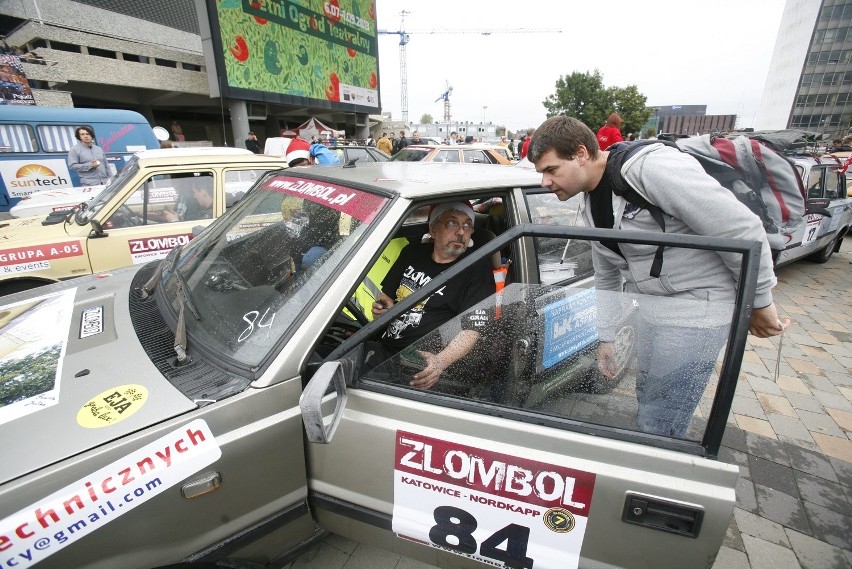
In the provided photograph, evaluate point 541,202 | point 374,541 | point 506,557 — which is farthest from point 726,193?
point 374,541

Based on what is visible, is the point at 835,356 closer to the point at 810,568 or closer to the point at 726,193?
the point at 810,568

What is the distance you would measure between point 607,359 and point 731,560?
135 cm

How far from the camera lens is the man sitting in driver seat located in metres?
1.46

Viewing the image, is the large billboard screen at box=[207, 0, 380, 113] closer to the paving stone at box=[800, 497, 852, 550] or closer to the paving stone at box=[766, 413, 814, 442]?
the paving stone at box=[766, 413, 814, 442]

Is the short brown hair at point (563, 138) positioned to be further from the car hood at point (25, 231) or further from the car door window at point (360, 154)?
the car door window at point (360, 154)

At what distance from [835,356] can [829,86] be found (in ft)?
286

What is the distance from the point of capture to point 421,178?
1.79 meters

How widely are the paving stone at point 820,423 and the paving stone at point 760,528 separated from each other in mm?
1142

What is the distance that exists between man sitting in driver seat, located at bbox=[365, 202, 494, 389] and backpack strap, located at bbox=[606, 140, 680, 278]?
596 millimetres

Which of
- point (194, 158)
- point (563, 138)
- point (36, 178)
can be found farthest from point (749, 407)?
point (36, 178)

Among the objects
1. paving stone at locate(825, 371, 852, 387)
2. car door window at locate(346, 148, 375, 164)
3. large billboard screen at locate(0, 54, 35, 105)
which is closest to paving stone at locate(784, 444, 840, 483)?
paving stone at locate(825, 371, 852, 387)

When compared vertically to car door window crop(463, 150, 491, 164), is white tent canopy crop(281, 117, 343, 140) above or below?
above

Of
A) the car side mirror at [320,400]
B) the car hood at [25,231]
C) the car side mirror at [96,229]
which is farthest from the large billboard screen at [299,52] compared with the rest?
the car side mirror at [320,400]

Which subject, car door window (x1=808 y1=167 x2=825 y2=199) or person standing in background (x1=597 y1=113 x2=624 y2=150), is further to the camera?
person standing in background (x1=597 y1=113 x2=624 y2=150)
